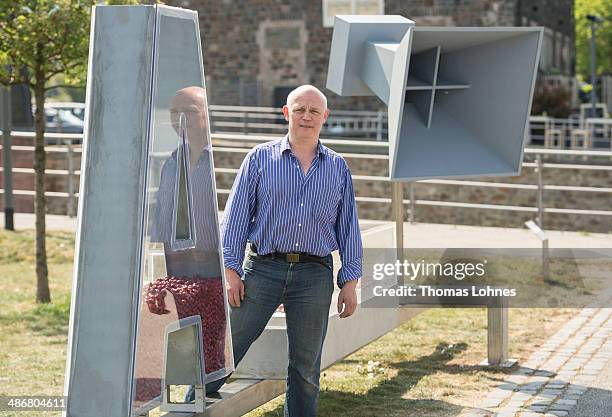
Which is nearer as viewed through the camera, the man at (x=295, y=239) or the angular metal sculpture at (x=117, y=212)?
the angular metal sculpture at (x=117, y=212)

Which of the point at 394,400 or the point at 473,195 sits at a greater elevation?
the point at 473,195

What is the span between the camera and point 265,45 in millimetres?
35156

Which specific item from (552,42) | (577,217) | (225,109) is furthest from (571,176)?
(552,42)

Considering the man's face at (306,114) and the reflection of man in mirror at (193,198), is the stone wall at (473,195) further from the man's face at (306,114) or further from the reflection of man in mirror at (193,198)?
the reflection of man in mirror at (193,198)

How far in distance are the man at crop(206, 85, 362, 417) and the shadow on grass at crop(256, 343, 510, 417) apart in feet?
4.01

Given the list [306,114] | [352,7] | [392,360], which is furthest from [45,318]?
[352,7]

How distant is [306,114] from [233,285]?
31.6 inches

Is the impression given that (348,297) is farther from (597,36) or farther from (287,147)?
(597,36)

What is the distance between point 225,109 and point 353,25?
24154 mm

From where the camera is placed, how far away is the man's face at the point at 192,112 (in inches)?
199

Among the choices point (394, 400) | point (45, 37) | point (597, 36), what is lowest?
point (394, 400)

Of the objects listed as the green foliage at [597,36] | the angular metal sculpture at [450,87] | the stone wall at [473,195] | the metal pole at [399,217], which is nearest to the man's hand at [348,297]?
the angular metal sculpture at [450,87]

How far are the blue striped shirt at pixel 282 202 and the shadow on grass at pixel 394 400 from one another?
1525 mm

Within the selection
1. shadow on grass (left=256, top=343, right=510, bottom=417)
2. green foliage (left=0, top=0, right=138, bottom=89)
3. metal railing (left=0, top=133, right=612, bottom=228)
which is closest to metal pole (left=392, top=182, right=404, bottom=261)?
shadow on grass (left=256, top=343, right=510, bottom=417)
